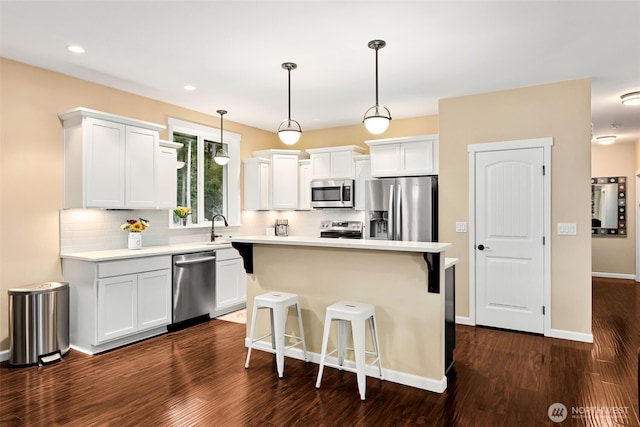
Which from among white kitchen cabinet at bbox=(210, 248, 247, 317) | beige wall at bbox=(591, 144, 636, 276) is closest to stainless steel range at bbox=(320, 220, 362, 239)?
white kitchen cabinet at bbox=(210, 248, 247, 317)

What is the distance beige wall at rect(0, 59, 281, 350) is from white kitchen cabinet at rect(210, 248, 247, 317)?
1.77 metres

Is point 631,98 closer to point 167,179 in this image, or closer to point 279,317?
point 279,317

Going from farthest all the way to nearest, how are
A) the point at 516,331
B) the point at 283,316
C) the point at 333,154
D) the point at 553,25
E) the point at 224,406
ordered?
1. the point at 333,154
2. the point at 516,331
3. the point at 283,316
4. the point at 553,25
5. the point at 224,406

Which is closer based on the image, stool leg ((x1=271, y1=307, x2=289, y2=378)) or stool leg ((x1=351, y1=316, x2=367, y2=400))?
stool leg ((x1=351, y1=316, x2=367, y2=400))

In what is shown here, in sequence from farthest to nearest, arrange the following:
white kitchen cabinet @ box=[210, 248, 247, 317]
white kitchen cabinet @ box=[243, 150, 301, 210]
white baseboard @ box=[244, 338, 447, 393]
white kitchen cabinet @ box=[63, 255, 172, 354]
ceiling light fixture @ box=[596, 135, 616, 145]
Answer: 1. ceiling light fixture @ box=[596, 135, 616, 145]
2. white kitchen cabinet @ box=[243, 150, 301, 210]
3. white kitchen cabinet @ box=[210, 248, 247, 317]
4. white kitchen cabinet @ box=[63, 255, 172, 354]
5. white baseboard @ box=[244, 338, 447, 393]

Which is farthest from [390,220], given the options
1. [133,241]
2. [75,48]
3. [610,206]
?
[610,206]

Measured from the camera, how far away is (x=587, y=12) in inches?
112

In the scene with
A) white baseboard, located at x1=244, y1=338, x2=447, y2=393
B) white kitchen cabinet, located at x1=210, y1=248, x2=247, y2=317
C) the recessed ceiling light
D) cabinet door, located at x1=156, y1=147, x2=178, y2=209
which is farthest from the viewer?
white kitchen cabinet, located at x1=210, y1=248, x2=247, y2=317

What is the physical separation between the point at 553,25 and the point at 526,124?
1565mm

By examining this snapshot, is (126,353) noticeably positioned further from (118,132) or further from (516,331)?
(516,331)

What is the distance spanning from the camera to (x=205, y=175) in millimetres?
5898

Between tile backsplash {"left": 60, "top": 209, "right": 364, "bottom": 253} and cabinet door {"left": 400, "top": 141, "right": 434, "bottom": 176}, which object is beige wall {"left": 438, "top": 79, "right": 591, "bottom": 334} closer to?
cabinet door {"left": 400, "top": 141, "right": 434, "bottom": 176}

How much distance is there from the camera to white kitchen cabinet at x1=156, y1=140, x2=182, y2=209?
4.81 meters

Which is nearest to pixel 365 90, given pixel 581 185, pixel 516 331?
pixel 581 185
